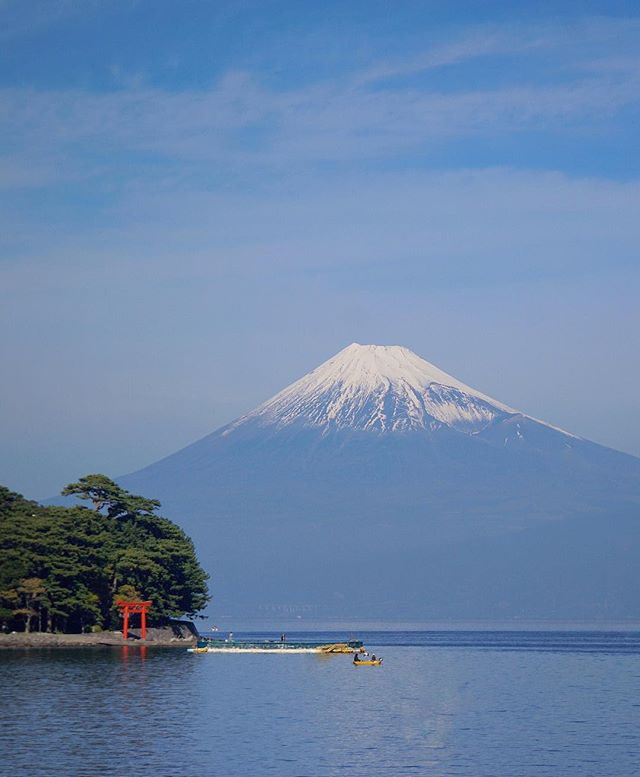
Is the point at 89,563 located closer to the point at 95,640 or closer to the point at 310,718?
the point at 95,640

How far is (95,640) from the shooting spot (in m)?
108

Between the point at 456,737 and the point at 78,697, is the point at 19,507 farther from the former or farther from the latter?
the point at 456,737

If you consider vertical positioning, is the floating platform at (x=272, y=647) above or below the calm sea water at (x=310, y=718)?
above

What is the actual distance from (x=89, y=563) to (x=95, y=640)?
593 cm

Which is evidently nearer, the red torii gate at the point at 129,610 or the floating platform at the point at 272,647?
the red torii gate at the point at 129,610

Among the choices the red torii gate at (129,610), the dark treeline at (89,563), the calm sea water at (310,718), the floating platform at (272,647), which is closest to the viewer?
the calm sea water at (310,718)

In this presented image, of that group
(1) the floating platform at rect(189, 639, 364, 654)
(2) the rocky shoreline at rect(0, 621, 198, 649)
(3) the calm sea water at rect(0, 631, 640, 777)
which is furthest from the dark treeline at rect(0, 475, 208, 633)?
(3) the calm sea water at rect(0, 631, 640, 777)

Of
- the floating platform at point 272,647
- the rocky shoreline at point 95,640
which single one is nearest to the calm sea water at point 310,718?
the rocky shoreline at point 95,640

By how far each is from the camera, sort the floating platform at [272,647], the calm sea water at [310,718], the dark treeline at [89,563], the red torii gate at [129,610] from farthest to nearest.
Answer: the floating platform at [272,647] < the red torii gate at [129,610] < the dark treeline at [89,563] < the calm sea water at [310,718]

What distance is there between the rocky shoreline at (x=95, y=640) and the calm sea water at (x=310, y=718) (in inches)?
227

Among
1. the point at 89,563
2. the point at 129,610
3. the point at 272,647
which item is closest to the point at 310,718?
the point at 89,563

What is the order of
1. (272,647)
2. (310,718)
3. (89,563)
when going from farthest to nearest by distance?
(272,647) → (89,563) → (310,718)

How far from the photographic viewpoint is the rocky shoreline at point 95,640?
10431cm

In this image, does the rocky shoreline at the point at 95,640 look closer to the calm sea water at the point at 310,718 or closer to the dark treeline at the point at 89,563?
the dark treeline at the point at 89,563
